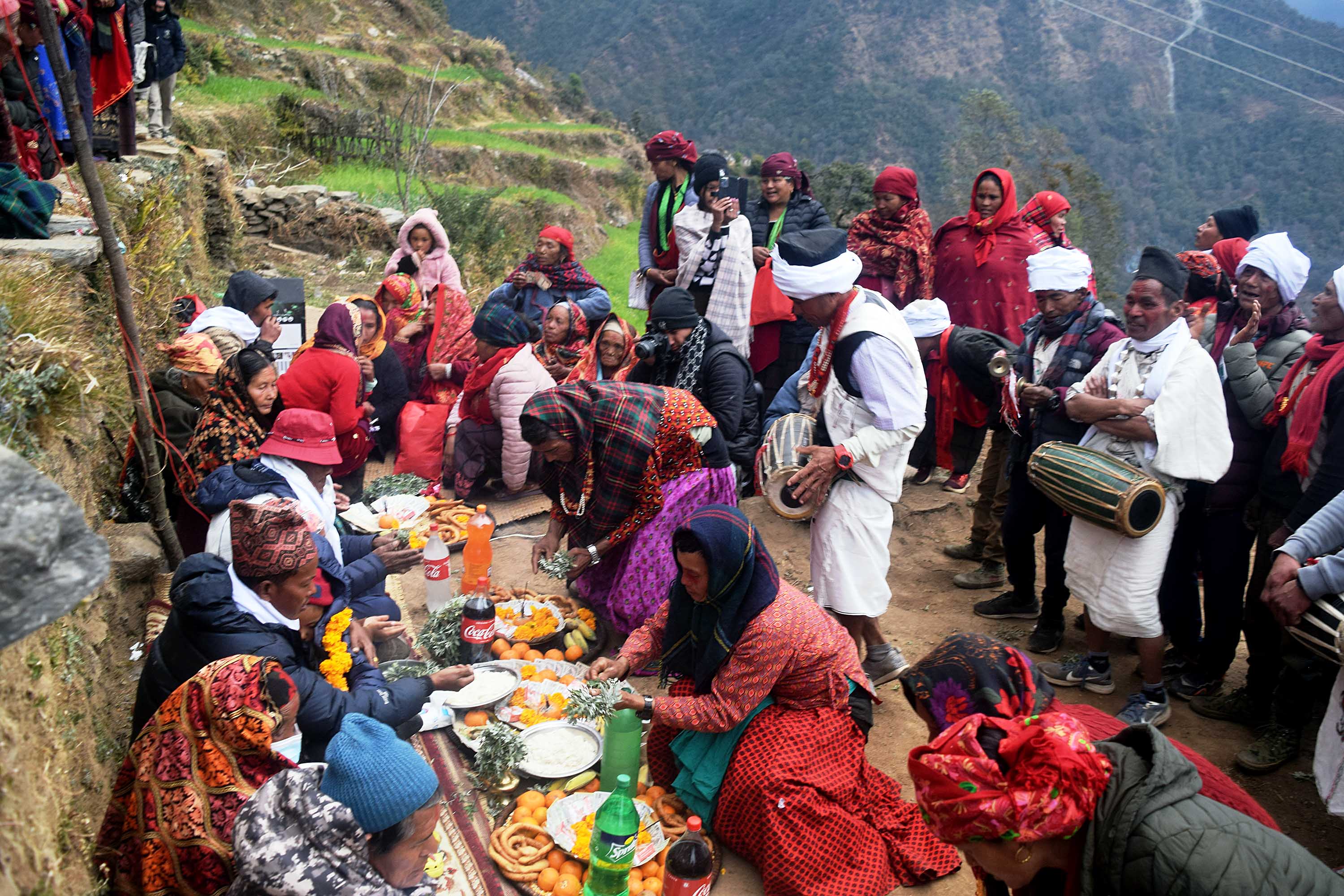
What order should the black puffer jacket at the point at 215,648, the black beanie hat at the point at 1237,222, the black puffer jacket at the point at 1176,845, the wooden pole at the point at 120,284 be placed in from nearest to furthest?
the black puffer jacket at the point at 1176,845, the black puffer jacket at the point at 215,648, the wooden pole at the point at 120,284, the black beanie hat at the point at 1237,222

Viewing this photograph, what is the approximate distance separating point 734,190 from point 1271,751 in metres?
4.81

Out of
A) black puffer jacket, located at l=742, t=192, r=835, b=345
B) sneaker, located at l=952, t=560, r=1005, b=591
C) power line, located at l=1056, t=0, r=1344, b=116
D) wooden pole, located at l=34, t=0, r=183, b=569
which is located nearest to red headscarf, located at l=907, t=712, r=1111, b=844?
wooden pole, located at l=34, t=0, r=183, b=569

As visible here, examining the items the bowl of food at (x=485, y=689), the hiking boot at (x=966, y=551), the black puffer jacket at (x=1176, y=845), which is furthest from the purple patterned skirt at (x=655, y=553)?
the black puffer jacket at (x=1176, y=845)

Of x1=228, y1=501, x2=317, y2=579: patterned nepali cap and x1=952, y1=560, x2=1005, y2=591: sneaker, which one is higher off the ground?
x1=228, y1=501, x2=317, y2=579: patterned nepali cap

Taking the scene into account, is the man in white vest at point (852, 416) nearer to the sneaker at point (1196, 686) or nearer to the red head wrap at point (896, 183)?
the sneaker at point (1196, 686)

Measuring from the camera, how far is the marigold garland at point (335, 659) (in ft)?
10.6

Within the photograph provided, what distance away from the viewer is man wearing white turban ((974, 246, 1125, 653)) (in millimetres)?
4453

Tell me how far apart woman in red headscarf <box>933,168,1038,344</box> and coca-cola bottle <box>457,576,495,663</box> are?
4330mm

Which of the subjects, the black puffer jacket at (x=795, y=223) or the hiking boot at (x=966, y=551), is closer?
the hiking boot at (x=966, y=551)

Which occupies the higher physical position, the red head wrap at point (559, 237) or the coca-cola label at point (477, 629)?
the red head wrap at point (559, 237)

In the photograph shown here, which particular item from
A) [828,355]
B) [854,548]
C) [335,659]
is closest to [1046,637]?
[854,548]

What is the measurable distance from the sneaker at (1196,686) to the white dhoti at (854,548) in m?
1.58

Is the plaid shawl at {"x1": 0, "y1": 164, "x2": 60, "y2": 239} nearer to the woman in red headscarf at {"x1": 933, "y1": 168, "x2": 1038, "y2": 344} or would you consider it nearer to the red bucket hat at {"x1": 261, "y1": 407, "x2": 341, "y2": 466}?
the red bucket hat at {"x1": 261, "y1": 407, "x2": 341, "y2": 466}

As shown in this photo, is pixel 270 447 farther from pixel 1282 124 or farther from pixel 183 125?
pixel 1282 124
